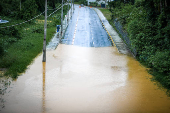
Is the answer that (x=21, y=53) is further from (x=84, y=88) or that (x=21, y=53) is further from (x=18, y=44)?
(x=84, y=88)

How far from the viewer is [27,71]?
19.9 metres

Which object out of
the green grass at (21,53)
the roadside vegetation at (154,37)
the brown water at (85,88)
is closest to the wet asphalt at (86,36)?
the green grass at (21,53)

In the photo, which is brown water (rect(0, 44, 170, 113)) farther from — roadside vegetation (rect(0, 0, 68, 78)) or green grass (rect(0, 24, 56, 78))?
roadside vegetation (rect(0, 0, 68, 78))

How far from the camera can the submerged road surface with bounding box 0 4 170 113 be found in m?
13.5

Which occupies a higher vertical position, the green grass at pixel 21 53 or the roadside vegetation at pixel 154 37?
the roadside vegetation at pixel 154 37

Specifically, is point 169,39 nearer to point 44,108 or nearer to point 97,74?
point 97,74

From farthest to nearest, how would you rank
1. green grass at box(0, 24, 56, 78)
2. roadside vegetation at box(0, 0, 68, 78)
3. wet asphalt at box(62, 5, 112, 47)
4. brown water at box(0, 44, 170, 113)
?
wet asphalt at box(62, 5, 112, 47) < roadside vegetation at box(0, 0, 68, 78) < green grass at box(0, 24, 56, 78) < brown water at box(0, 44, 170, 113)

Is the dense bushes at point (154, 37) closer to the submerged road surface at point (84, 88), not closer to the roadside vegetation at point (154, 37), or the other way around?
the roadside vegetation at point (154, 37)

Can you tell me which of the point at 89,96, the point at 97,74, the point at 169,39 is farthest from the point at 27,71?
the point at 169,39

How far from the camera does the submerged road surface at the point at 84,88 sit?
13.5 meters

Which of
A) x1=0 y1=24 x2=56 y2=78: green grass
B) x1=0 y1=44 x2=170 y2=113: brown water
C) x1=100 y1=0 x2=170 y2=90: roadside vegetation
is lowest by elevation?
x1=0 y1=44 x2=170 y2=113: brown water

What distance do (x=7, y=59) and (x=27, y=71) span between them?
2.65 metres

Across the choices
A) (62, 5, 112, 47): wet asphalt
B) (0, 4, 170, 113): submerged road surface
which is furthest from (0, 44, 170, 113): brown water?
(62, 5, 112, 47): wet asphalt

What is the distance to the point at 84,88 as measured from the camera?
54.2 feet
